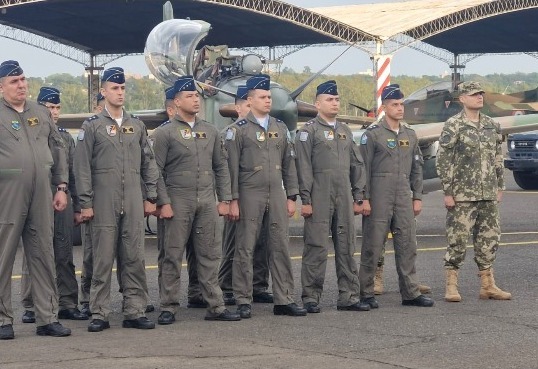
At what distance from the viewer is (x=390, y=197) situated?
11.1 metres

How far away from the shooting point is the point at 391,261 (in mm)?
14273

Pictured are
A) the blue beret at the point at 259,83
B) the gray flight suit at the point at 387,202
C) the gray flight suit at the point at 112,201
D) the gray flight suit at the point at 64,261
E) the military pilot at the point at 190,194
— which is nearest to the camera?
the gray flight suit at the point at 112,201

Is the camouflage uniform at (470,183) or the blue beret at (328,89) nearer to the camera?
the blue beret at (328,89)

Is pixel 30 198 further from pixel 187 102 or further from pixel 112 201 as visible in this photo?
pixel 187 102

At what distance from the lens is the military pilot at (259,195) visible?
1056cm

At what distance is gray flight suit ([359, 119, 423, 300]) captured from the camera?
36.4 ft

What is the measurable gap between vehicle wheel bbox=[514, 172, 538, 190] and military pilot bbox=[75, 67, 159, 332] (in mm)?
16963

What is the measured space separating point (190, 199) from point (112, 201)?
79 cm

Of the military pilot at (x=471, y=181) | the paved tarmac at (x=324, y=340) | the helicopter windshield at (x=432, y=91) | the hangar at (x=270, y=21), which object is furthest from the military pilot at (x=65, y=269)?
the hangar at (x=270, y=21)

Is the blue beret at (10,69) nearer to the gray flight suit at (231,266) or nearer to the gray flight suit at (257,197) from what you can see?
the gray flight suit at (257,197)

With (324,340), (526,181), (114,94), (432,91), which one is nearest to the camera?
(324,340)

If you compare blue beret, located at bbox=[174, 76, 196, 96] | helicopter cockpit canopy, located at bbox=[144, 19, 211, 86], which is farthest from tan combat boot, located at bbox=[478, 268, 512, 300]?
helicopter cockpit canopy, located at bbox=[144, 19, 211, 86]

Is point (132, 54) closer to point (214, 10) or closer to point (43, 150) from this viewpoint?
point (214, 10)

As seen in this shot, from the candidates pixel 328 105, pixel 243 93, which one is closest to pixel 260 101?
pixel 243 93
